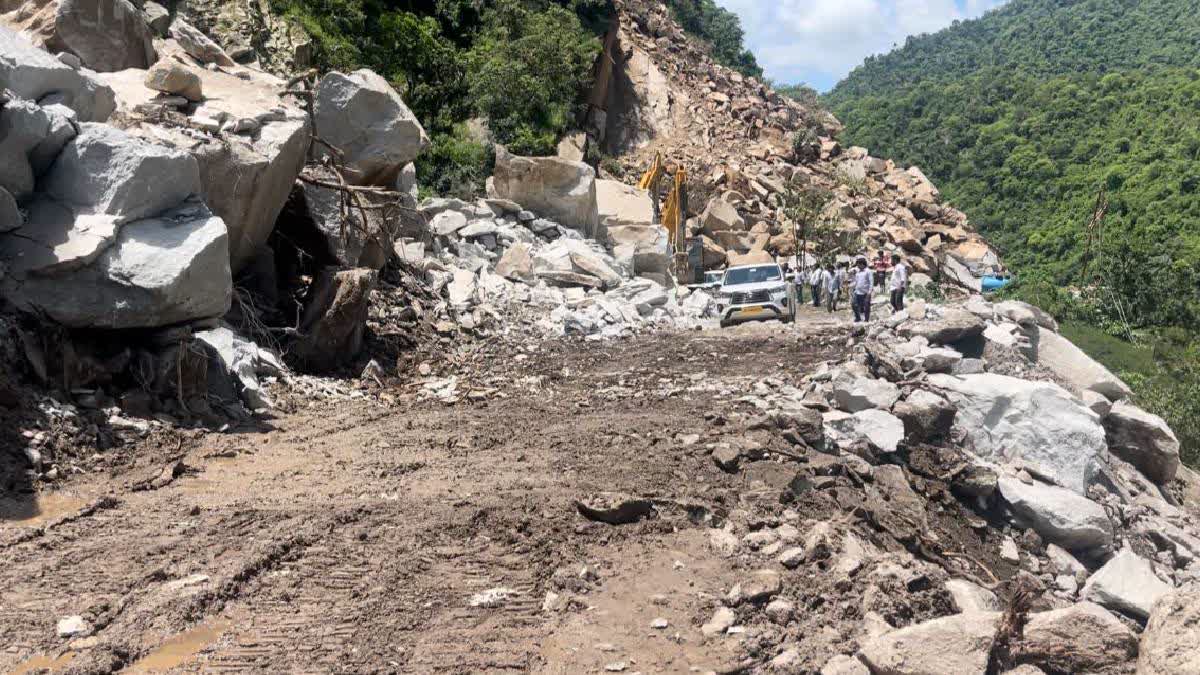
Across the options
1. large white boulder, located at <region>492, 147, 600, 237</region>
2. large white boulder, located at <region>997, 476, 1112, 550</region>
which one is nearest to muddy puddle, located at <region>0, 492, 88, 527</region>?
large white boulder, located at <region>997, 476, 1112, 550</region>

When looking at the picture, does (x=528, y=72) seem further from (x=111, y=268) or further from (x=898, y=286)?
(x=111, y=268)

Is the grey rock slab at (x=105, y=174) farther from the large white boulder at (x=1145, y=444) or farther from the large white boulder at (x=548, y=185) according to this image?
the large white boulder at (x=548, y=185)

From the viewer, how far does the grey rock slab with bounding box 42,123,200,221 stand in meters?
6.91

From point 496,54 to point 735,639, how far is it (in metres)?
23.8

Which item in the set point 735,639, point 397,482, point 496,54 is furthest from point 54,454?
point 496,54

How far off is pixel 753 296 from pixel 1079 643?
46.7 ft

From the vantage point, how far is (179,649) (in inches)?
143

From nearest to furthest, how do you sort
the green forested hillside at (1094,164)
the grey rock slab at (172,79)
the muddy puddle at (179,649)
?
the muddy puddle at (179,649)
the grey rock slab at (172,79)
the green forested hillside at (1094,164)

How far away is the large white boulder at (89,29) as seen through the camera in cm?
930

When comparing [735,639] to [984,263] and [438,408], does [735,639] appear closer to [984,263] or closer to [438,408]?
[438,408]

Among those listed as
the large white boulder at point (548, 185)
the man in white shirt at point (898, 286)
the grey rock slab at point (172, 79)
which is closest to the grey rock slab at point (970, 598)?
the grey rock slab at point (172, 79)

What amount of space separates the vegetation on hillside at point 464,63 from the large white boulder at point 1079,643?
684 inches

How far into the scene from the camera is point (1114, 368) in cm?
2278

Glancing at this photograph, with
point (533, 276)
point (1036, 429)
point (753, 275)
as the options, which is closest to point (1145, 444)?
point (1036, 429)
